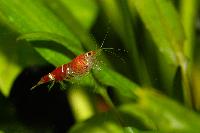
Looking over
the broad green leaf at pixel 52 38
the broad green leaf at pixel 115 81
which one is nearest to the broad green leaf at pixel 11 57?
the broad green leaf at pixel 52 38

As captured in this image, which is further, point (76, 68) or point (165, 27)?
point (165, 27)

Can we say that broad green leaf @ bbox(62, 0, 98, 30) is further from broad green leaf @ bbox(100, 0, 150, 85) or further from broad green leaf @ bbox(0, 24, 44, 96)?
broad green leaf @ bbox(0, 24, 44, 96)

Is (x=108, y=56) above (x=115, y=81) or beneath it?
above

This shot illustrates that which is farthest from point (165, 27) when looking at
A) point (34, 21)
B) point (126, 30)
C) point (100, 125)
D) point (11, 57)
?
point (11, 57)

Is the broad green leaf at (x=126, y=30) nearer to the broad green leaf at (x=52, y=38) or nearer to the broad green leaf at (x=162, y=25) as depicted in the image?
the broad green leaf at (x=162, y=25)

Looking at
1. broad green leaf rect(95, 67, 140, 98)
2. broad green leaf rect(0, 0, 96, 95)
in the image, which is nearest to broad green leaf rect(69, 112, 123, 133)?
broad green leaf rect(95, 67, 140, 98)

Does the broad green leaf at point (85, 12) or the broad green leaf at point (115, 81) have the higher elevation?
the broad green leaf at point (85, 12)

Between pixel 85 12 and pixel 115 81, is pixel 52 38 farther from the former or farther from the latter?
pixel 85 12

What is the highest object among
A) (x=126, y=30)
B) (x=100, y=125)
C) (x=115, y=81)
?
(x=126, y=30)

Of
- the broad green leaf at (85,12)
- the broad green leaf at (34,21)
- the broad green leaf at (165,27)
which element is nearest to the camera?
the broad green leaf at (34,21)
